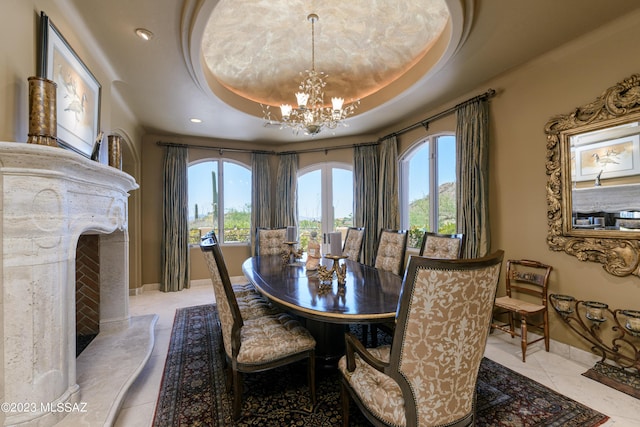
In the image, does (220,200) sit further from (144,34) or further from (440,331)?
(440,331)

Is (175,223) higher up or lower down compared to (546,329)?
higher up

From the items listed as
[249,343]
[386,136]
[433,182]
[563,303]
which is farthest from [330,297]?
[386,136]

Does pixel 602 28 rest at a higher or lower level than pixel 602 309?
higher

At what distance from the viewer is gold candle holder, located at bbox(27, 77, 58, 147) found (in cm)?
151

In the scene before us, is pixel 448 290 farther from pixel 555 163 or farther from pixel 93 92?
pixel 93 92

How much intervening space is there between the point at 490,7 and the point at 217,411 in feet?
11.4

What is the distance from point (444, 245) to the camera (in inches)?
100

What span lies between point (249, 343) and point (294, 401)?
560mm

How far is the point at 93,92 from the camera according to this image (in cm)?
248

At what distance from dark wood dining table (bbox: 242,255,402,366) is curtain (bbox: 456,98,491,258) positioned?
136cm

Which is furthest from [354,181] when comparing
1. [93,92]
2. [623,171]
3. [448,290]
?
[448,290]

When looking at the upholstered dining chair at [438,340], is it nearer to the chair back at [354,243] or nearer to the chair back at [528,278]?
the chair back at [528,278]

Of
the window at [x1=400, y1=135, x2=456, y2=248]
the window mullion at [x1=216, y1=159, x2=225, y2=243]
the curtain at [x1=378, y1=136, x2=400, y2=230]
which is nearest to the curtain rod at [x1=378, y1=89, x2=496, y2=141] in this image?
the curtain at [x1=378, y1=136, x2=400, y2=230]

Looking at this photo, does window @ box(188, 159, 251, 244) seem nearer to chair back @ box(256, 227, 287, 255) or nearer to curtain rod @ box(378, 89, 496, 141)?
chair back @ box(256, 227, 287, 255)
